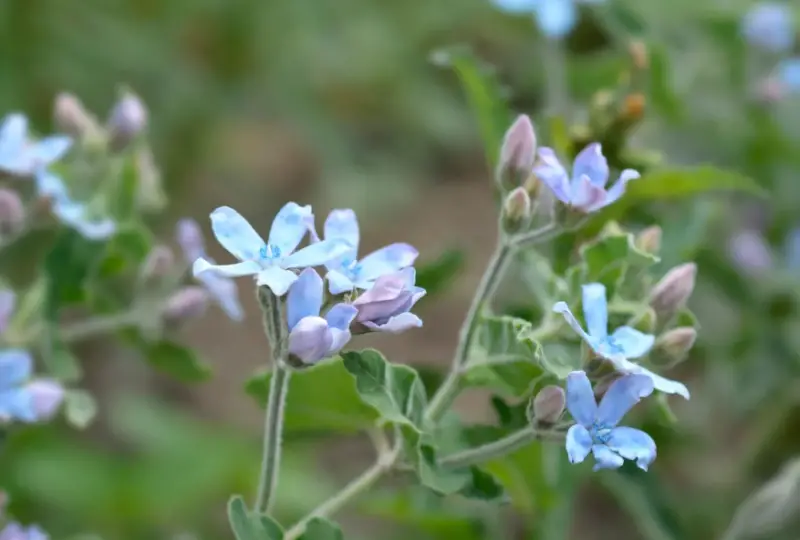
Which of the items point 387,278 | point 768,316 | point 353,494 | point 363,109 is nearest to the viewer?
point 387,278

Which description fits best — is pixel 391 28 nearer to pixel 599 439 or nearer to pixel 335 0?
pixel 335 0

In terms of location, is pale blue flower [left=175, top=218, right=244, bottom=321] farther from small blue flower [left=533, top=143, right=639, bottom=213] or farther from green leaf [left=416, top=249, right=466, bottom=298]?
small blue flower [left=533, top=143, right=639, bottom=213]

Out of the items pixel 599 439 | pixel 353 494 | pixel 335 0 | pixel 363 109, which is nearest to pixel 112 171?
pixel 353 494

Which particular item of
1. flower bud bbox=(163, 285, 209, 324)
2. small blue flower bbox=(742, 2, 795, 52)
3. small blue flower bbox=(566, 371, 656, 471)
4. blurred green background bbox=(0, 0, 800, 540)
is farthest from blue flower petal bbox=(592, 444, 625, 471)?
small blue flower bbox=(742, 2, 795, 52)

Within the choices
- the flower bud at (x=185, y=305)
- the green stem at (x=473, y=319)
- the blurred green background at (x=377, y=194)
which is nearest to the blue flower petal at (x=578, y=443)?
the green stem at (x=473, y=319)

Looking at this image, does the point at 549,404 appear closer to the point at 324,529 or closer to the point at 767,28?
the point at 324,529

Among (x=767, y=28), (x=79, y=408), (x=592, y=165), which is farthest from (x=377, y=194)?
→ (x=592, y=165)
